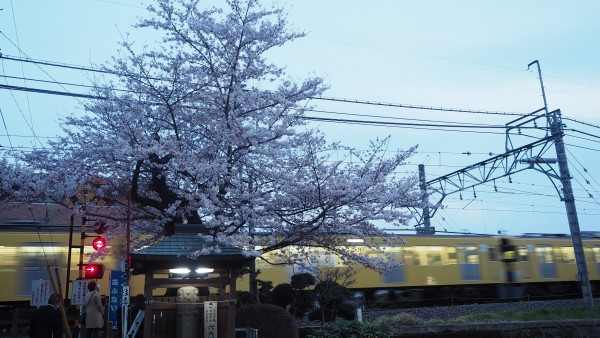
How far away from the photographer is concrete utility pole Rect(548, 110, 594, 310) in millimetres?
16344

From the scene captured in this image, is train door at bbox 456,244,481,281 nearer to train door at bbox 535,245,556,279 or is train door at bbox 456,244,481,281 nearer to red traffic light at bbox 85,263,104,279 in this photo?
train door at bbox 535,245,556,279

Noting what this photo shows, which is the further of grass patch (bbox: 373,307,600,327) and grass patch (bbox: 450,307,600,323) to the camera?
grass patch (bbox: 450,307,600,323)

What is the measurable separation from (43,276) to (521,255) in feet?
57.5

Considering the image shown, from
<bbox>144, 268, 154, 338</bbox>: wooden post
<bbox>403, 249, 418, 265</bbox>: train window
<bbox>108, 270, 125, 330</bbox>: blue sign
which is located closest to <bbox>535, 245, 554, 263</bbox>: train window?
<bbox>403, 249, 418, 265</bbox>: train window

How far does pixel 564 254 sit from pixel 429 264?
7.06m

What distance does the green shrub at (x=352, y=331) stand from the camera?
9547mm

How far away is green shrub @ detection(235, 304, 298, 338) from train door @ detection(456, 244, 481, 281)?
39.9 feet

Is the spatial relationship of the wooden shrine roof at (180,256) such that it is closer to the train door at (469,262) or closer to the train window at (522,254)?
the train door at (469,262)

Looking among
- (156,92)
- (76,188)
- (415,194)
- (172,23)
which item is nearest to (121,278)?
(76,188)

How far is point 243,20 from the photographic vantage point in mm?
10414

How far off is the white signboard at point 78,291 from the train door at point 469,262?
13951 mm

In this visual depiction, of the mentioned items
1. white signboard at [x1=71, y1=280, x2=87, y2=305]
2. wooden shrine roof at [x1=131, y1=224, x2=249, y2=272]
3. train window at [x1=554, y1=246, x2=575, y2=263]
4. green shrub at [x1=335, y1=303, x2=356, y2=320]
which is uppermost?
train window at [x1=554, y1=246, x2=575, y2=263]

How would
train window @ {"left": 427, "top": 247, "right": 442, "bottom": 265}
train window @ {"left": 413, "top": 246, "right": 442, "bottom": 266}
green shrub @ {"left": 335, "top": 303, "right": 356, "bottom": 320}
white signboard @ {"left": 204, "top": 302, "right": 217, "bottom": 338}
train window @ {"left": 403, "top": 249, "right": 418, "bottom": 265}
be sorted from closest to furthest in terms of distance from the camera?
1. white signboard @ {"left": 204, "top": 302, "right": 217, "bottom": 338}
2. green shrub @ {"left": 335, "top": 303, "right": 356, "bottom": 320}
3. train window @ {"left": 403, "top": 249, "right": 418, "bottom": 265}
4. train window @ {"left": 413, "top": 246, "right": 442, "bottom": 266}
5. train window @ {"left": 427, "top": 247, "right": 442, "bottom": 265}

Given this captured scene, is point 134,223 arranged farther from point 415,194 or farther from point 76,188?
point 415,194
